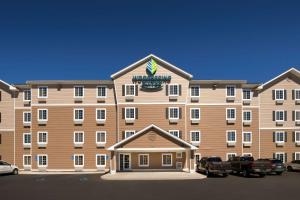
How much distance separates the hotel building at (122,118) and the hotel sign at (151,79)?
0.41 ft

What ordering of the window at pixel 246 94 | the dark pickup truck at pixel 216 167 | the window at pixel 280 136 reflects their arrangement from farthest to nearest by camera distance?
the window at pixel 246 94 < the window at pixel 280 136 < the dark pickup truck at pixel 216 167

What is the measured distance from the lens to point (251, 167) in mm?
33750

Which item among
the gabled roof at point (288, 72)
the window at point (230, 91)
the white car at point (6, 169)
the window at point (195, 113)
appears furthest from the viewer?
the gabled roof at point (288, 72)

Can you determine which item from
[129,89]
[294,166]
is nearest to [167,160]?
[129,89]

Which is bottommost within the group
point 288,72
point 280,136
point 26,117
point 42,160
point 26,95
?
point 42,160

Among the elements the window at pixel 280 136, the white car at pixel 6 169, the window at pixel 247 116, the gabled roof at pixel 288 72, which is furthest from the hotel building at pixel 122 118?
the white car at pixel 6 169

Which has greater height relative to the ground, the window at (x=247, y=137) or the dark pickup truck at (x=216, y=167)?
the window at (x=247, y=137)

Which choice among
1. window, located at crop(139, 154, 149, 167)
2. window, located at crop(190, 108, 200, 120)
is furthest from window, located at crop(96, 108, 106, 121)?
window, located at crop(190, 108, 200, 120)

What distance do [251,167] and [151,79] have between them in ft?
54.1

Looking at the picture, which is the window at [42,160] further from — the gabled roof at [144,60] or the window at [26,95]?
the gabled roof at [144,60]

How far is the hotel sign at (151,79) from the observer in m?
43.1

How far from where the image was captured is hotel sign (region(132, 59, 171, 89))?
43062 mm

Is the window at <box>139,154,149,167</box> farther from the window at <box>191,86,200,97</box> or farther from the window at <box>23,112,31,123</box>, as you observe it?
the window at <box>23,112,31,123</box>

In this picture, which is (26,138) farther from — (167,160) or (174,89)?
(174,89)
